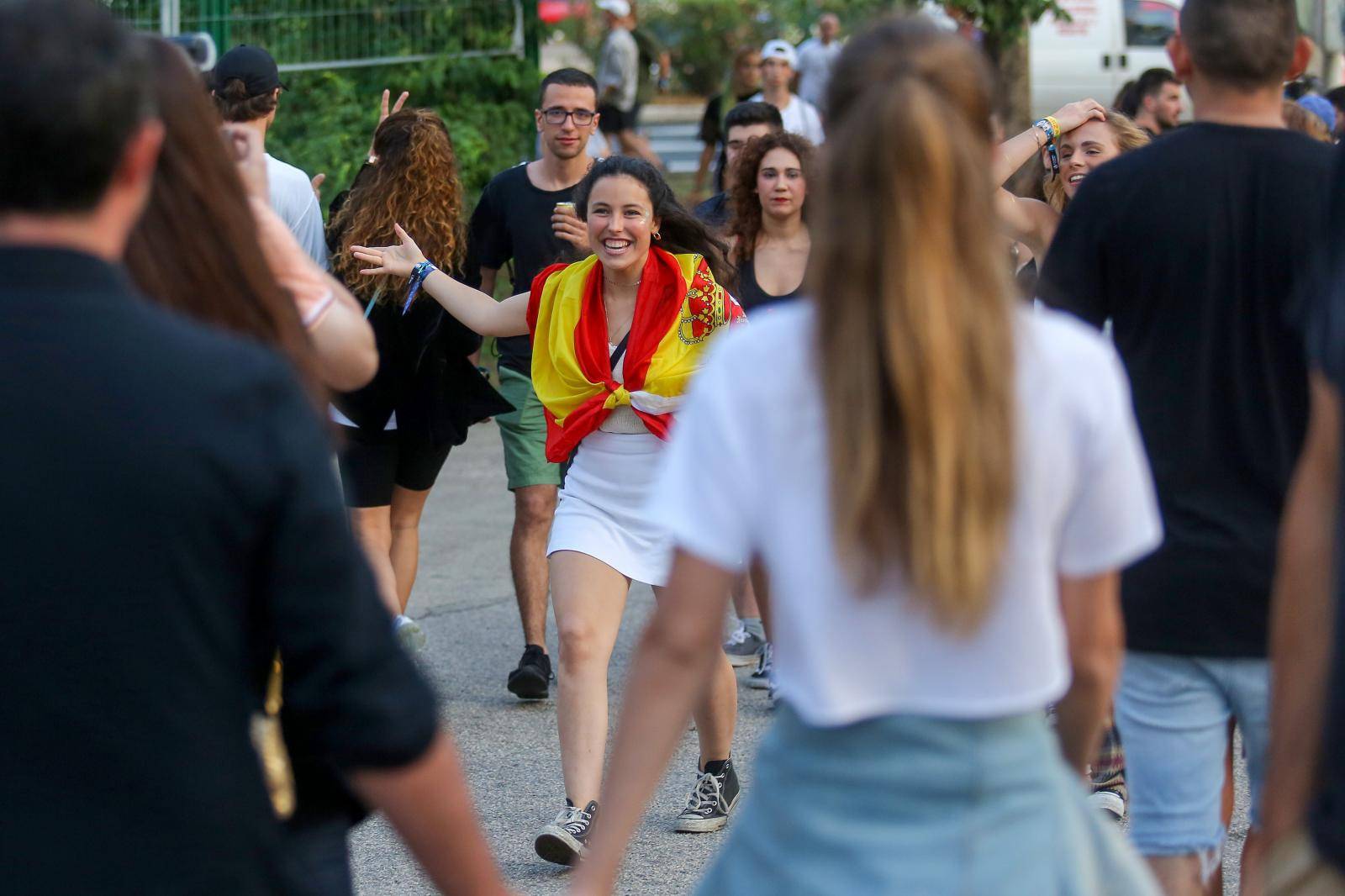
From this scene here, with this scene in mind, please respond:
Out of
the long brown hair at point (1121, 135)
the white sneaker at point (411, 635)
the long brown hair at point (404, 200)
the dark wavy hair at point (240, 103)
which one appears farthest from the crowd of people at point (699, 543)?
the white sneaker at point (411, 635)

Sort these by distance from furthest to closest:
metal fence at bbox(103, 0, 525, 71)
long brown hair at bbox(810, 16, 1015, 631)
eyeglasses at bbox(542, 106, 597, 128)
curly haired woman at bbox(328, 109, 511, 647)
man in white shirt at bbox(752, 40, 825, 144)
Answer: man in white shirt at bbox(752, 40, 825, 144) < metal fence at bbox(103, 0, 525, 71) < eyeglasses at bbox(542, 106, 597, 128) < curly haired woman at bbox(328, 109, 511, 647) < long brown hair at bbox(810, 16, 1015, 631)

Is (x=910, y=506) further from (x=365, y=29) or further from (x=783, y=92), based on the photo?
(x=365, y=29)

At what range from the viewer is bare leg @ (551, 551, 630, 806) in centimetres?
464

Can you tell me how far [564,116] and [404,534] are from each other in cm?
187

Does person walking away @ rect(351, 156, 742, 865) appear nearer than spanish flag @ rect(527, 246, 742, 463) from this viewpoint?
Yes

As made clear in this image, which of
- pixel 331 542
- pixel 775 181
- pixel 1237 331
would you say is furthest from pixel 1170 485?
pixel 775 181

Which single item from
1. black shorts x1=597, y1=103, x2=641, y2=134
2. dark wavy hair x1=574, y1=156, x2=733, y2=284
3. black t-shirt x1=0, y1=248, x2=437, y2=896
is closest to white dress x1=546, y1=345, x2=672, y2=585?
dark wavy hair x1=574, y1=156, x2=733, y2=284

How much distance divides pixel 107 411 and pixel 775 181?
4962mm

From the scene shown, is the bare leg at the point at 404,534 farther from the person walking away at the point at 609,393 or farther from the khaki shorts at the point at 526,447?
the person walking away at the point at 609,393

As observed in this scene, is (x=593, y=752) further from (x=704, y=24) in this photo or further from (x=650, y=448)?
(x=704, y=24)

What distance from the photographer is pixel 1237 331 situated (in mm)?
2994

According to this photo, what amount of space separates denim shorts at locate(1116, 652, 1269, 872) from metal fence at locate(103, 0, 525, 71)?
9644mm

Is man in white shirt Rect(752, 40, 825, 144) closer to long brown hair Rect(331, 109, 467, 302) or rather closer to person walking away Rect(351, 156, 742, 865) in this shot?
long brown hair Rect(331, 109, 467, 302)

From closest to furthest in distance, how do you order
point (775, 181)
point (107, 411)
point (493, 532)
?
point (107, 411), point (775, 181), point (493, 532)
